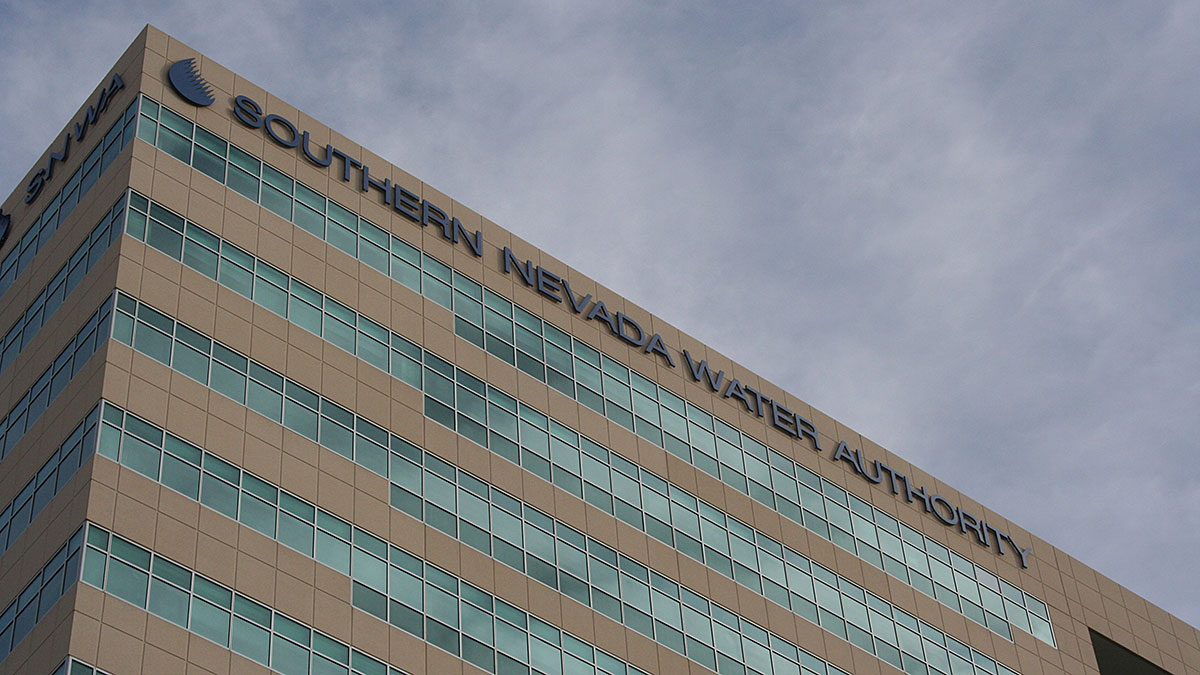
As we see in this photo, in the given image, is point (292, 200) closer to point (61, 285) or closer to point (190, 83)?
point (190, 83)

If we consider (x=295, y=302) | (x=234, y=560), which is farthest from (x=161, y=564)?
(x=295, y=302)

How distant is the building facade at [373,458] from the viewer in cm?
5041

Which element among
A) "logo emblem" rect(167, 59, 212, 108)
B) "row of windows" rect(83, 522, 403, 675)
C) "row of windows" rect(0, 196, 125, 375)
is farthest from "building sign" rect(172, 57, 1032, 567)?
"row of windows" rect(83, 522, 403, 675)

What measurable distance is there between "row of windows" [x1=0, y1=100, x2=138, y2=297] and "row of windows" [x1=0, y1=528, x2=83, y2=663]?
14675 mm

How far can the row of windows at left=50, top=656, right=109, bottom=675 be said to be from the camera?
45312mm

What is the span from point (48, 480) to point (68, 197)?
12216 millimetres

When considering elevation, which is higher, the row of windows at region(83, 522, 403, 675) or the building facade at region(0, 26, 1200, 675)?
the building facade at region(0, 26, 1200, 675)

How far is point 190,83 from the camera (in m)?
60.7

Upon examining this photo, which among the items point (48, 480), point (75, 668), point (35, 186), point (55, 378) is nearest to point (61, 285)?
point (55, 378)

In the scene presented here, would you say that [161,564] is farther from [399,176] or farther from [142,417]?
[399,176]

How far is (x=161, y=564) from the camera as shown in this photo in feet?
161

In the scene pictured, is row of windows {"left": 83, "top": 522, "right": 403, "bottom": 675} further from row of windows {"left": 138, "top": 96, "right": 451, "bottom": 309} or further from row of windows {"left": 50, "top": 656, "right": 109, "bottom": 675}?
row of windows {"left": 138, "top": 96, "right": 451, "bottom": 309}

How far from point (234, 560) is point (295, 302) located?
10.6 meters

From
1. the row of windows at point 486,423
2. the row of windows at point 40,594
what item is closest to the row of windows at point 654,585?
the row of windows at point 486,423
